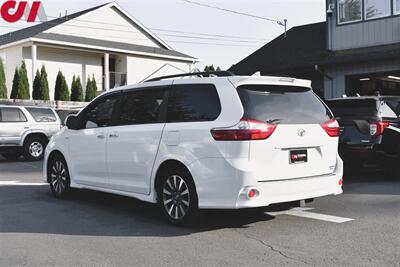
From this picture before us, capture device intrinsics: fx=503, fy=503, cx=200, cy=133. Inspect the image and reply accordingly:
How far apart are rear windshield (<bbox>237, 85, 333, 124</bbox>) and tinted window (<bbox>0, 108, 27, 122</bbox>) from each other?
37.4ft

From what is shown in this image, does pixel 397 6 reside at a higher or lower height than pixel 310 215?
higher

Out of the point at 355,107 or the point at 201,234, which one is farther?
the point at 355,107

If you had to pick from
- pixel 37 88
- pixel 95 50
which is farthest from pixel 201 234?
pixel 95 50

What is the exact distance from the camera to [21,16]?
104 ft

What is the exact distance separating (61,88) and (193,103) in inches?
955

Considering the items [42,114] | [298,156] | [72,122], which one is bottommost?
[298,156]

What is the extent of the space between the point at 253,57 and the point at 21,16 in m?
16.8

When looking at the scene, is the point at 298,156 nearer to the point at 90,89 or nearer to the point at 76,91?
the point at 76,91

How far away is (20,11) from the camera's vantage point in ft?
102

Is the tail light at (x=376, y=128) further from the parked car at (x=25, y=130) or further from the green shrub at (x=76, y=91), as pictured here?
the green shrub at (x=76, y=91)

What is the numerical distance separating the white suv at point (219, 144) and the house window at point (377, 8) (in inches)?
489

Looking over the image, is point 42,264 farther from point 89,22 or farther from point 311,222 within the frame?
point 89,22

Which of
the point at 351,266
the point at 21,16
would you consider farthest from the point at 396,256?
the point at 21,16

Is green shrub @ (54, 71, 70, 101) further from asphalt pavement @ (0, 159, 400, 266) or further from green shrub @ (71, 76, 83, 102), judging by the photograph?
asphalt pavement @ (0, 159, 400, 266)
